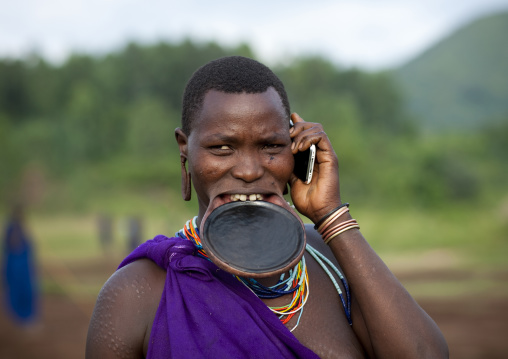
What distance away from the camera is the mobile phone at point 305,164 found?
186 centimetres

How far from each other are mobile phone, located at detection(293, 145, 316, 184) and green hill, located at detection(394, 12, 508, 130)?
59.2m

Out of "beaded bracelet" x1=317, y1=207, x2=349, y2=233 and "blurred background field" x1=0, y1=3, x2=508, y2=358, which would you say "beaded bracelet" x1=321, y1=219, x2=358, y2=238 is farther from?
"blurred background field" x1=0, y1=3, x2=508, y2=358

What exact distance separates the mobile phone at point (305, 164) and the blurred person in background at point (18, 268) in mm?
9315

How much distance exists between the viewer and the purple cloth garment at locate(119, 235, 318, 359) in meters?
1.65

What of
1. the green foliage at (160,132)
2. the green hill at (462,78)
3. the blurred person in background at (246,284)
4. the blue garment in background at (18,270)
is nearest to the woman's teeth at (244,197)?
the blurred person in background at (246,284)

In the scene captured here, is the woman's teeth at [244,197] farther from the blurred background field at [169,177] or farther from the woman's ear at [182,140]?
the blurred background field at [169,177]

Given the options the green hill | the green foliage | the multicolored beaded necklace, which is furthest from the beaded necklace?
the green hill

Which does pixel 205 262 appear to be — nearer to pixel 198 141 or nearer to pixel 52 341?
pixel 198 141

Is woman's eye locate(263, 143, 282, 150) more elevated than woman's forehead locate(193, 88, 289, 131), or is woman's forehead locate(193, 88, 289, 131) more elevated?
woman's forehead locate(193, 88, 289, 131)

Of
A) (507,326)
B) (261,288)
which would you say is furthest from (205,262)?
(507,326)

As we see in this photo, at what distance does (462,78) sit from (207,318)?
7612cm

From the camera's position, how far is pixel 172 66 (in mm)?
38312

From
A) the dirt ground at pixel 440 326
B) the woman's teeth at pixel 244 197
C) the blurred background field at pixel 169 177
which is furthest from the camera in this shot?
the blurred background field at pixel 169 177

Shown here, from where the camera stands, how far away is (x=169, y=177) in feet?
91.9
